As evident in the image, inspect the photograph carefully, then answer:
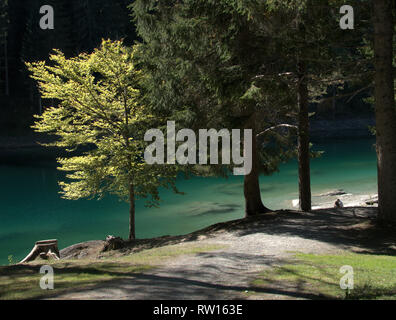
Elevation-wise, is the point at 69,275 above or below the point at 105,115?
below

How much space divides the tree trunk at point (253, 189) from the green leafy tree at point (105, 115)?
2.87m

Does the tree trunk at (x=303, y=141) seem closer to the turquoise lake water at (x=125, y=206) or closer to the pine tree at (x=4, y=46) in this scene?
the turquoise lake water at (x=125, y=206)

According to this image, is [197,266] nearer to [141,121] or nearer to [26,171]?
[141,121]

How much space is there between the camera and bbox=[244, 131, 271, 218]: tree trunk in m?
14.7

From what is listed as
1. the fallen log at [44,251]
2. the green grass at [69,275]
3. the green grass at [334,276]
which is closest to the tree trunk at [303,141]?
the green grass at [334,276]

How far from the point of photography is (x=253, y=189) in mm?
14891

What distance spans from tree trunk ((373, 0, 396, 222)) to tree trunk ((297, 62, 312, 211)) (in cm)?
303

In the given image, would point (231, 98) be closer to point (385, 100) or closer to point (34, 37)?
point (385, 100)

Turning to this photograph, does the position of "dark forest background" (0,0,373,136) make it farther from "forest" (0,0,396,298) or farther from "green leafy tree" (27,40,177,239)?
"green leafy tree" (27,40,177,239)

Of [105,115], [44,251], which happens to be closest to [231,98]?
[105,115]

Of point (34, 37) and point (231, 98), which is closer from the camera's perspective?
point (231, 98)

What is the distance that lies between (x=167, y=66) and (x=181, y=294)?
362 inches

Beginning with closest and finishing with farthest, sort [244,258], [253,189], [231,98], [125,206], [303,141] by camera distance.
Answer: [244,258], [231,98], [303,141], [253,189], [125,206]

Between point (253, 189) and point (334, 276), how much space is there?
7.57 metres
